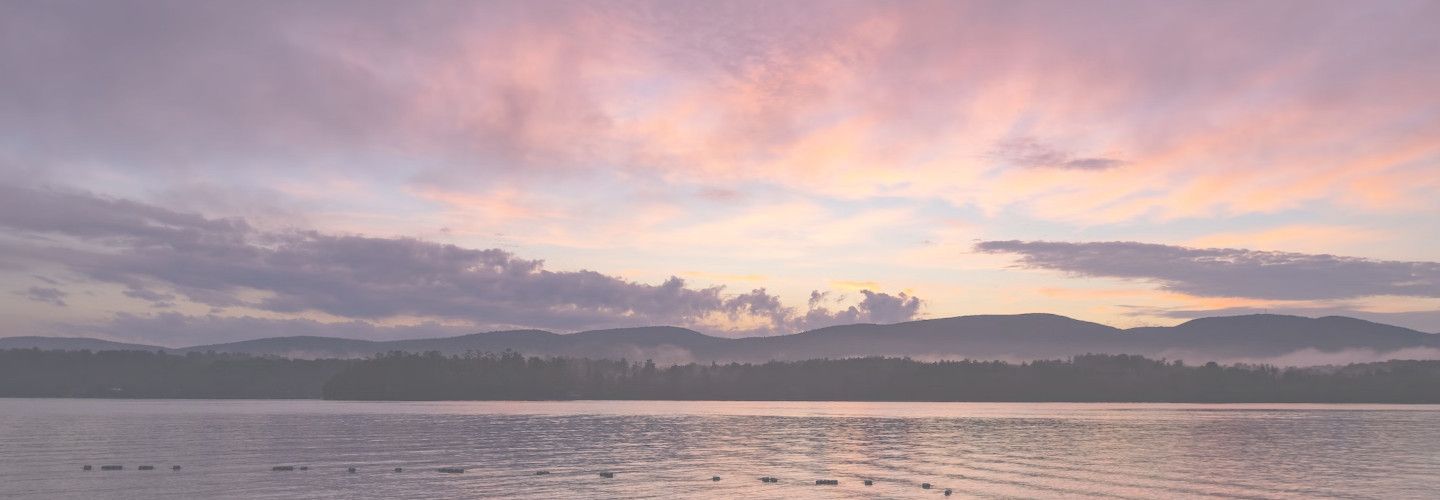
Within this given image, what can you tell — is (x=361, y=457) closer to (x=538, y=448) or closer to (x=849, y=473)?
(x=538, y=448)

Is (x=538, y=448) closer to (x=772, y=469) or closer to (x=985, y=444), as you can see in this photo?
(x=772, y=469)

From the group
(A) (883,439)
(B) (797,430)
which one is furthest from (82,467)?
(B) (797,430)

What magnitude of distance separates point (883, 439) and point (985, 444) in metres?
19.6

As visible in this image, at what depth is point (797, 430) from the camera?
199 metres

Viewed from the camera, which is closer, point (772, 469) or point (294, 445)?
point (772, 469)

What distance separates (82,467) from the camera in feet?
336

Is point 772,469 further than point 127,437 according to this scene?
No

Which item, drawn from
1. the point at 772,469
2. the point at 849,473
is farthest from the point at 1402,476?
the point at 772,469

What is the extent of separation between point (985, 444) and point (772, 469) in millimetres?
54301

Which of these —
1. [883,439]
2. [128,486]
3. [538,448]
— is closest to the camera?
[128,486]

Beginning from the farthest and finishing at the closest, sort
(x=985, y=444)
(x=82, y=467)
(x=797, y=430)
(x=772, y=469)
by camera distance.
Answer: (x=797, y=430)
(x=985, y=444)
(x=772, y=469)
(x=82, y=467)

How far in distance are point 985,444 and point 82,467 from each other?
370 ft

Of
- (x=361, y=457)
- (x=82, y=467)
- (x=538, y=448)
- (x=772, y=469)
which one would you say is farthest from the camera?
(x=538, y=448)

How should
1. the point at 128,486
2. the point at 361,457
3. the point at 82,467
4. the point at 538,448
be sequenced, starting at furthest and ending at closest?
the point at 538,448
the point at 361,457
the point at 82,467
the point at 128,486
